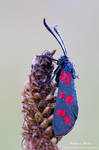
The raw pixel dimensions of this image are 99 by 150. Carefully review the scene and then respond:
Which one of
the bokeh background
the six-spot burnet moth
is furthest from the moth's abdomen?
the bokeh background

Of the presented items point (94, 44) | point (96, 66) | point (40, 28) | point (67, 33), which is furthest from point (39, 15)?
point (96, 66)

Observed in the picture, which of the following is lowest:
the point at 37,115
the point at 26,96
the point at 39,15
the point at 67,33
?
the point at 37,115

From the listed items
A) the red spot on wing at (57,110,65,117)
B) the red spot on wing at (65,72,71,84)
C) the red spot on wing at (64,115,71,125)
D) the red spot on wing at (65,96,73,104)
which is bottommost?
the red spot on wing at (64,115,71,125)

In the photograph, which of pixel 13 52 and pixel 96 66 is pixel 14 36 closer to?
pixel 13 52

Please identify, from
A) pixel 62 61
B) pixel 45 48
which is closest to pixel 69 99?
A: pixel 62 61

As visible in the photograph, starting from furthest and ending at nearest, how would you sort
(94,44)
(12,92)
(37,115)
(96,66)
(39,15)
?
1. (39,15)
2. (94,44)
3. (96,66)
4. (12,92)
5. (37,115)

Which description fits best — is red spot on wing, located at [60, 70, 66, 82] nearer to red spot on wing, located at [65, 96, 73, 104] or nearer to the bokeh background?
red spot on wing, located at [65, 96, 73, 104]

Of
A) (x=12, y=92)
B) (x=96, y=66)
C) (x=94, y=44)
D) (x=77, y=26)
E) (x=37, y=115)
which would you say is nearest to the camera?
(x=37, y=115)
